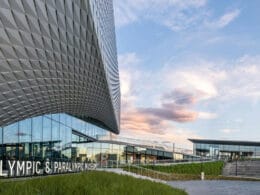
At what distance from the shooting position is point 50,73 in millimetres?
32375

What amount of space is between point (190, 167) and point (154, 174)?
15.0 metres

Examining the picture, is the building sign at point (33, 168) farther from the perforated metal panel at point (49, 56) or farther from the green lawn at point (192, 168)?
the green lawn at point (192, 168)

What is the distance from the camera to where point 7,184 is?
11078 mm

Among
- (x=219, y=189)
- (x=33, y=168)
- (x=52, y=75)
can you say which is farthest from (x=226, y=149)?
(x=52, y=75)

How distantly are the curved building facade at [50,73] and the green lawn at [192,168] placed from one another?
14176 millimetres

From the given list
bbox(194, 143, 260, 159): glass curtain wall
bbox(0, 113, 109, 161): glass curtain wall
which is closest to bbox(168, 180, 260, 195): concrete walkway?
bbox(0, 113, 109, 161): glass curtain wall

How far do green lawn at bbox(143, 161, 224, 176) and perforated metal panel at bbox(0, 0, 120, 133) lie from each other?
2291cm

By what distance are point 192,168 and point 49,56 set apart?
4364 cm

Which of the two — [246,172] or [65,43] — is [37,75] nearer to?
[65,43]

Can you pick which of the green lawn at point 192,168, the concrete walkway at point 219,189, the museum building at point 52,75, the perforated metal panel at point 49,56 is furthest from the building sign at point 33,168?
the green lawn at point 192,168

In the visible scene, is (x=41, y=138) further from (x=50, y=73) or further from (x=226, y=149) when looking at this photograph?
(x=226, y=149)

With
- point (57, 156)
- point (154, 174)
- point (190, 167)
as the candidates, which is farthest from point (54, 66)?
point (190, 167)

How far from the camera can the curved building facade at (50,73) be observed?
2234 centimetres

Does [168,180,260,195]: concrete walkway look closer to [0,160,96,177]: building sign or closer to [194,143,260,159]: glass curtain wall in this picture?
[0,160,96,177]: building sign
